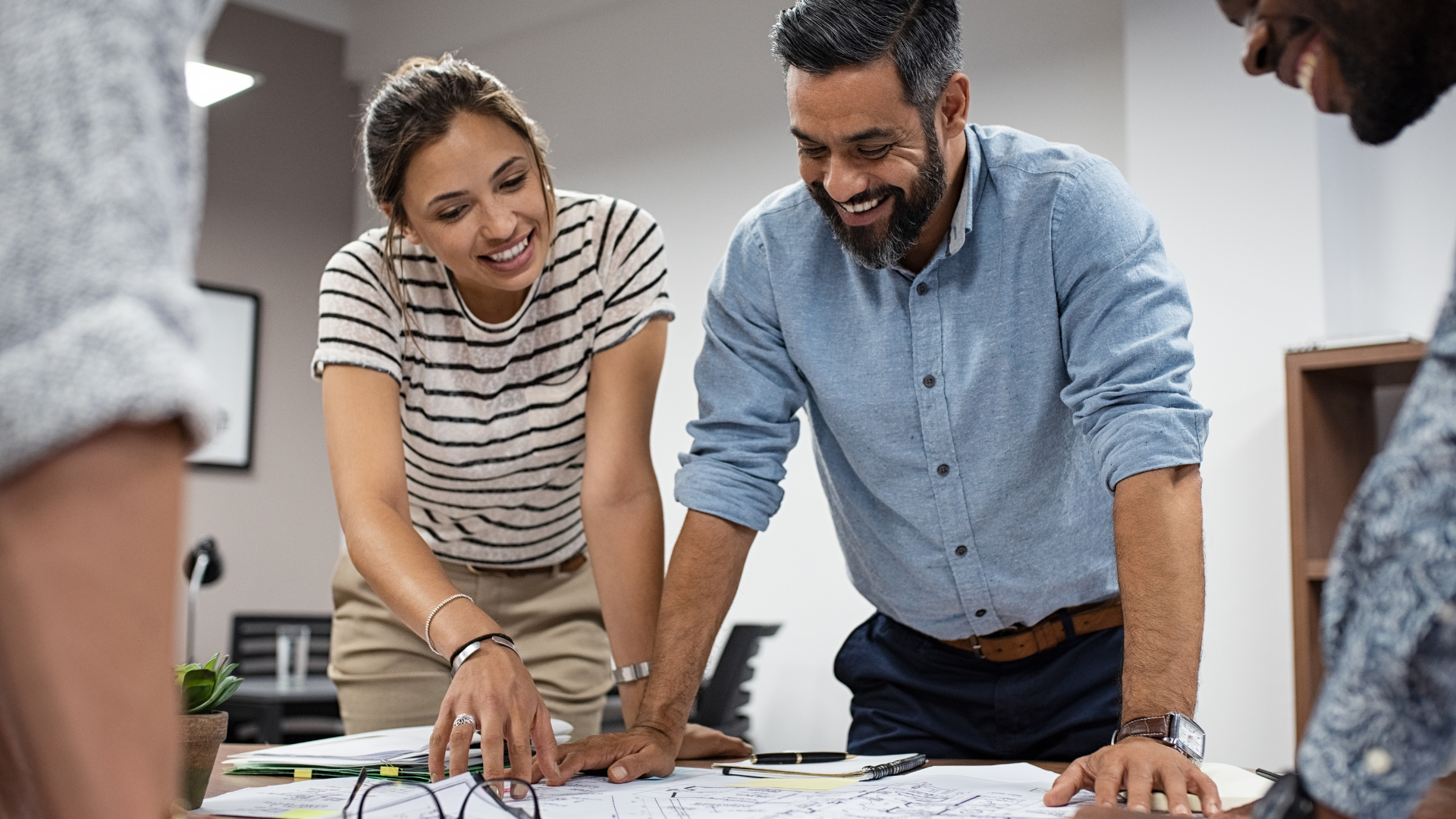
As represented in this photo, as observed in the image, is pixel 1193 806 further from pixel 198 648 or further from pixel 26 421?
pixel 198 648

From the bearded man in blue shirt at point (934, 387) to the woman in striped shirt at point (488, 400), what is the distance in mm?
115

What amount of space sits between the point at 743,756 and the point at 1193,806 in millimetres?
629

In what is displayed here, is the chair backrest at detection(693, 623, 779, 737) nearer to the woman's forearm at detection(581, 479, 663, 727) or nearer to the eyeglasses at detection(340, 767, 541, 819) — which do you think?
the woman's forearm at detection(581, 479, 663, 727)

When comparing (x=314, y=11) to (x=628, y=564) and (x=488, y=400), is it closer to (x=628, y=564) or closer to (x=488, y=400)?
(x=488, y=400)

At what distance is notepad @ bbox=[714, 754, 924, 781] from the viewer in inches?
48.9

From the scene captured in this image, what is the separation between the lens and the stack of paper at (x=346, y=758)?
1242 mm

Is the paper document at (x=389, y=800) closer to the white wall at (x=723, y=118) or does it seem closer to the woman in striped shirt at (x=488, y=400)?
the woman in striped shirt at (x=488, y=400)

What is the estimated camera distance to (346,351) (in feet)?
5.16

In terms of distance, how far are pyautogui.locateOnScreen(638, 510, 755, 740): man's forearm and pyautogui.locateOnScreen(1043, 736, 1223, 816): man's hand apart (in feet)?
1.66

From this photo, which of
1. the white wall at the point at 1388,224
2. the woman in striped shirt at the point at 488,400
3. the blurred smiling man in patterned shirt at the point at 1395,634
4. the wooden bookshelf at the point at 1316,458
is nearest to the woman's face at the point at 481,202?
the woman in striped shirt at the point at 488,400

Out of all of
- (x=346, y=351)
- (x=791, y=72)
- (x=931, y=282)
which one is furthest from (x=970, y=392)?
(x=346, y=351)

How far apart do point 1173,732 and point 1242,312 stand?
2.30 metres

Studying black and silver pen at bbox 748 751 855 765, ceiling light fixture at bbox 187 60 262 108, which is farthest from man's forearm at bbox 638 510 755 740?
ceiling light fixture at bbox 187 60 262 108

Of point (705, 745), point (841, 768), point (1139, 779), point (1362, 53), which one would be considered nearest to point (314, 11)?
point (705, 745)
